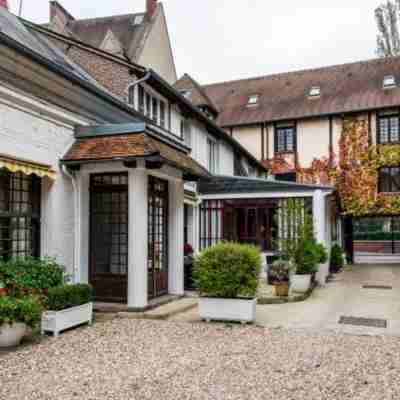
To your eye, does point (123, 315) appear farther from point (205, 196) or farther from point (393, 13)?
point (393, 13)

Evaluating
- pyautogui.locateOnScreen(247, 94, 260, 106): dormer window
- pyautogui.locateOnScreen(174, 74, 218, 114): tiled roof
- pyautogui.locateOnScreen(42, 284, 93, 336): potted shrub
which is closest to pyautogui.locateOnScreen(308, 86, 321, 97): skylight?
pyautogui.locateOnScreen(247, 94, 260, 106): dormer window

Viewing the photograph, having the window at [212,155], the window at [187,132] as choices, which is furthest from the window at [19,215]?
the window at [212,155]

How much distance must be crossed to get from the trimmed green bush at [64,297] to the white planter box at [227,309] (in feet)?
6.59

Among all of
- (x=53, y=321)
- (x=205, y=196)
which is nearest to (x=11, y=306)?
(x=53, y=321)

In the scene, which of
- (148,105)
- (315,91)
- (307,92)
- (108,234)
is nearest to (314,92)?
(315,91)

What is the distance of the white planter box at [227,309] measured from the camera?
7402 millimetres

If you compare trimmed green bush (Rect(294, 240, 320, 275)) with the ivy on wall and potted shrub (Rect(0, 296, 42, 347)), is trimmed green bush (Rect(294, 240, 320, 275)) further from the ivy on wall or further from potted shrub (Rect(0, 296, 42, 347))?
the ivy on wall

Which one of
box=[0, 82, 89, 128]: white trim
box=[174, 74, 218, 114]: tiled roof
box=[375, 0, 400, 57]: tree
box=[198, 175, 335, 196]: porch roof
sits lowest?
box=[198, 175, 335, 196]: porch roof

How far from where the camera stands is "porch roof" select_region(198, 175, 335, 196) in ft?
46.4

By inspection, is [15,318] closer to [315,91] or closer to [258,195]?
[258,195]

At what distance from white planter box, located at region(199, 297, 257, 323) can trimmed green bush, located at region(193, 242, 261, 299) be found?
10 centimetres

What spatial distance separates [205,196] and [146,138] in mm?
6812

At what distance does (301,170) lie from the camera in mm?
22469

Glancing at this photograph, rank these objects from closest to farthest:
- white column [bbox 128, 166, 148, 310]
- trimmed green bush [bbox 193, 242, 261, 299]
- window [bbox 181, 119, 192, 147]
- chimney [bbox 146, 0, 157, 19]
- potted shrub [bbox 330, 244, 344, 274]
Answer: trimmed green bush [bbox 193, 242, 261, 299]
white column [bbox 128, 166, 148, 310]
window [bbox 181, 119, 192, 147]
potted shrub [bbox 330, 244, 344, 274]
chimney [bbox 146, 0, 157, 19]
